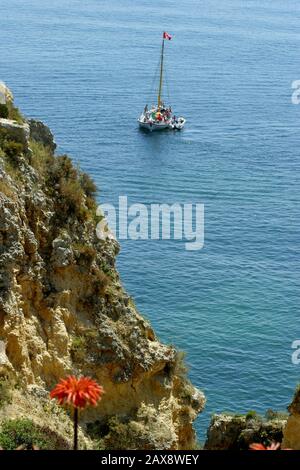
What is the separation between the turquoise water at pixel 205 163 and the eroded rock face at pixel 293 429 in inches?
856

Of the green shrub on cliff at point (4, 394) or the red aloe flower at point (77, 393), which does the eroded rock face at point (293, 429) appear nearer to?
the green shrub on cliff at point (4, 394)

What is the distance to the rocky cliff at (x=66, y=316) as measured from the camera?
33.8m

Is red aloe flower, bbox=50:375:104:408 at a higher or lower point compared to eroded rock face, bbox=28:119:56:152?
lower

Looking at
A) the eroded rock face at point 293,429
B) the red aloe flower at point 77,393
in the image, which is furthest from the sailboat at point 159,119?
the red aloe flower at point 77,393

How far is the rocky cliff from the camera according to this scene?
3381 cm

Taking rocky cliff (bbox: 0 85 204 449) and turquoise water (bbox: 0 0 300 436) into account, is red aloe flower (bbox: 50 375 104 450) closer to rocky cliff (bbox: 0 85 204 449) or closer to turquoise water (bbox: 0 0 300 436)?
rocky cliff (bbox: 0 85 204 449)

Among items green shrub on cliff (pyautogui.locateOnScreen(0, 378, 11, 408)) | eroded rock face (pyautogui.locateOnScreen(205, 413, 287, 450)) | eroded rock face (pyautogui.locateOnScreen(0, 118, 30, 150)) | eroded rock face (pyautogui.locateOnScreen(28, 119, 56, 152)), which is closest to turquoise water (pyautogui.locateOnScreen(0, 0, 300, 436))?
eroded rock face (pyautogui.locateOnScreen(205, 413, 287, 450))

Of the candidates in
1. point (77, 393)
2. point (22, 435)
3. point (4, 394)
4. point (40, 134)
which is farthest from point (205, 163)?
point (77, 393)

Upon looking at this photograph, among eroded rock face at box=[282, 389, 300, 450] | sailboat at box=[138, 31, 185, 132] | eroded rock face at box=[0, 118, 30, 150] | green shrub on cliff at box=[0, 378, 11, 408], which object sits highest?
sailboat at box=[138, 31, 185, 132]

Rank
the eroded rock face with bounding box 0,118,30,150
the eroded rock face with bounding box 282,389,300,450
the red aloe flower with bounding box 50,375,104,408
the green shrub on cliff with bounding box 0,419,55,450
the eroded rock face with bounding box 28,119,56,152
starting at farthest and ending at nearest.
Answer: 1. the eroded rock face with bounding box 28,119,56,152
2. the eroded rock face with bounding box 0,118,30,150
3. the eroded rock face with bounding box 282,389,300,450
4. the green shrub on cliff with bounding box 0,419,55,450
5. the red aloe flower with bounding box 50,375,104,408

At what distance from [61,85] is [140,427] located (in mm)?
114460

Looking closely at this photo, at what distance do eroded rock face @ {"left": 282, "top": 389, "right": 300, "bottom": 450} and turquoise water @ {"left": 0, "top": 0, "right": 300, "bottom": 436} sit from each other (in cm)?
2175

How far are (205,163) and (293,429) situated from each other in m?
86.5

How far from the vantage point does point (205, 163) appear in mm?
121625
